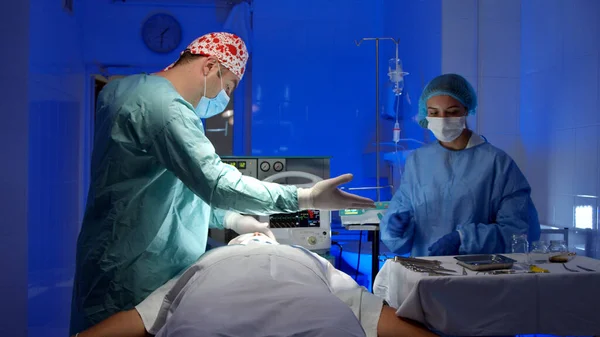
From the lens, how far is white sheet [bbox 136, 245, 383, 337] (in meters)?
1.23

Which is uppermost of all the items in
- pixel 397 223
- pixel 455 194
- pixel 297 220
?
pixel 455 194

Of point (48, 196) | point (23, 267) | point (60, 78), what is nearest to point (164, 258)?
point (23, 267)

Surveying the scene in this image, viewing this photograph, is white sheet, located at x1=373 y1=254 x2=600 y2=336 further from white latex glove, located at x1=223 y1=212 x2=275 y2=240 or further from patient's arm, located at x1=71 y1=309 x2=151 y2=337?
patient's arm, located at x1=71 y1=309 x2=151 y2=337

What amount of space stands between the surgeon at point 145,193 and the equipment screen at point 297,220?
5.54 feet

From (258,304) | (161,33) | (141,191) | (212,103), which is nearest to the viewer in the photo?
(258,304)

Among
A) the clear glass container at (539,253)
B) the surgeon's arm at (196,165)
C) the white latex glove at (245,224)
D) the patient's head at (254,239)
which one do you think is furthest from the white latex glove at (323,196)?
the clear glass container at (539,253)

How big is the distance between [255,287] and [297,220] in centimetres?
209

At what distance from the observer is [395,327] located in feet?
5.23

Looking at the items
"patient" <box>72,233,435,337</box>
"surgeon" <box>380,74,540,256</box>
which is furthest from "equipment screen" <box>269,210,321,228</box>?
"patient" <box>72,233,435,337</box>

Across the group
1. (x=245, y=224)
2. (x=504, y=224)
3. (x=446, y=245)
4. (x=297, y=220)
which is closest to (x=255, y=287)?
(x=245, y=224)

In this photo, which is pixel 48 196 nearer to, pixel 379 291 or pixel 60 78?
pixel 60 78

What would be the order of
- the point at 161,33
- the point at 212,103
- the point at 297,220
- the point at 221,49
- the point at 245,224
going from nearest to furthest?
1. the point at 221,49
2. the point at 212,103
3. the point at 245,224
4. the point at 297,220
5. the point at 161,33

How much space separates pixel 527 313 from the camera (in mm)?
1729

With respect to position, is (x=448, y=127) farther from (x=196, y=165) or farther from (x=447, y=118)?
(x=196, y=165)
